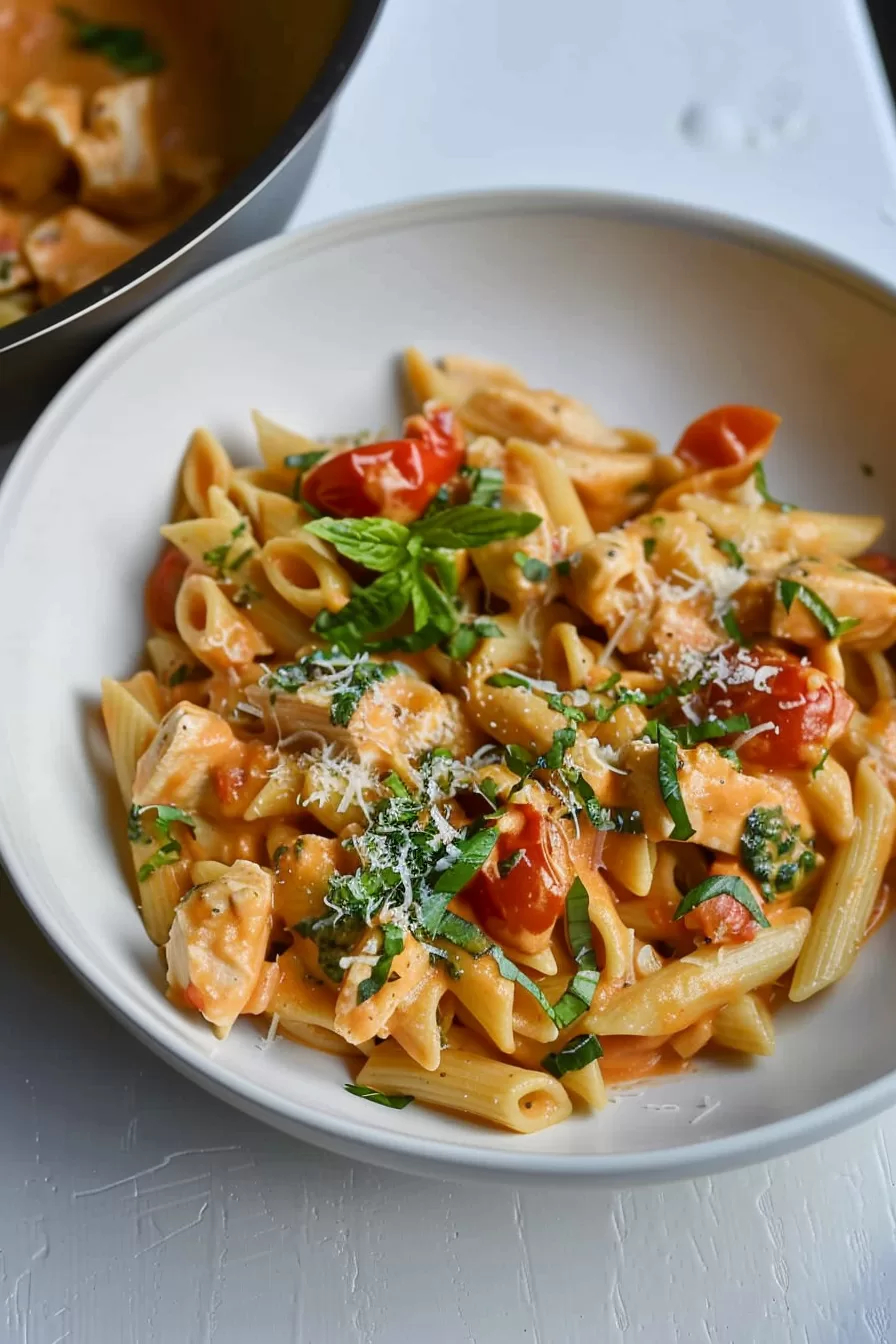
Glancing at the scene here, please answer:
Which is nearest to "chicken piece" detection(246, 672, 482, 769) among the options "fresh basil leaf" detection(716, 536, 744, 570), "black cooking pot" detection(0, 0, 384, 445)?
"fresh basil leaf" detection(716, 536, 744, 570)

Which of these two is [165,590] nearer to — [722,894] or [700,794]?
[700,794]

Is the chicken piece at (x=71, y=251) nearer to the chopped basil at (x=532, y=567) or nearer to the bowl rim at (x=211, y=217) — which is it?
the bowl rim at (x=211, y=217)

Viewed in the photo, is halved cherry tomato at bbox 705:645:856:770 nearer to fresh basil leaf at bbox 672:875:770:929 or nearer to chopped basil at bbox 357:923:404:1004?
fresh basil leaf at bbox 672:875:770:929

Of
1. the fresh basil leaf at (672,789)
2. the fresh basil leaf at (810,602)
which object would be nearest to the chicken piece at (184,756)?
the fresh basil leaf at (672,789)

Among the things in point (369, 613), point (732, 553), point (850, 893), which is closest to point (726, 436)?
point (732, 553)

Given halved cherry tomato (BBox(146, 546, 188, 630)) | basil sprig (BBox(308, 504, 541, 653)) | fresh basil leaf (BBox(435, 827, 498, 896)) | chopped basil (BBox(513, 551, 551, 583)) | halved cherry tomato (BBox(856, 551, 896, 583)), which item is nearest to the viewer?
fresh basil leaf (BBox(435, 827, 498, 896))
